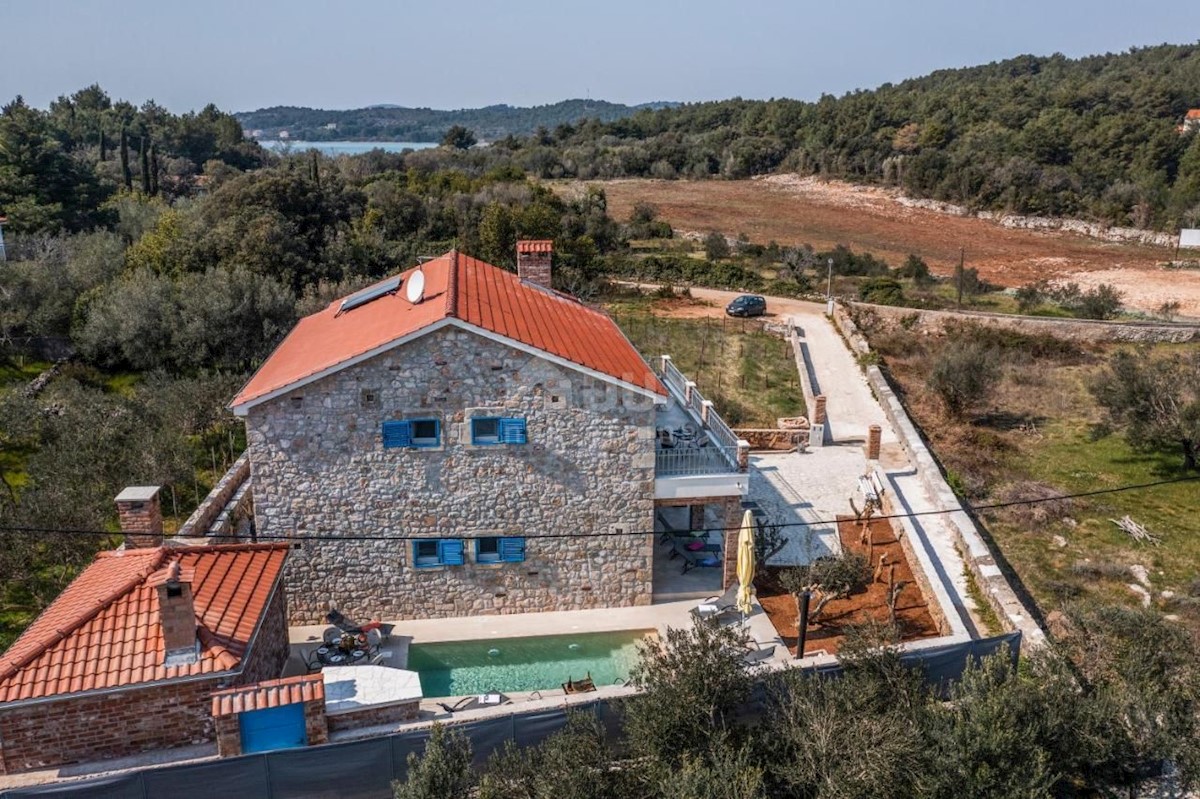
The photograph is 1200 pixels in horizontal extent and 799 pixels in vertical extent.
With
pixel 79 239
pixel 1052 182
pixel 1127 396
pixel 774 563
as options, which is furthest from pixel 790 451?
pixel 1052 182

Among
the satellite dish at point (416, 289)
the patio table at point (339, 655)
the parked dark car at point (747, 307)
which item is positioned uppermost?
the satellite dish at point (416, 289)

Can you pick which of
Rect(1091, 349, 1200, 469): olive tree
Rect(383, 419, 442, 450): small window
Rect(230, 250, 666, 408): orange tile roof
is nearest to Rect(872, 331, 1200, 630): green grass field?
Rect(1091, 349, 1200, 469): olive tree

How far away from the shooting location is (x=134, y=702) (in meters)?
11.2

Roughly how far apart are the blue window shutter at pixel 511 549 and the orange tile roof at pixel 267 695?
522 centimetres

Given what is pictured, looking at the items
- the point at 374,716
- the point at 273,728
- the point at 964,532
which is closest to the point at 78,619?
the point at 273,728

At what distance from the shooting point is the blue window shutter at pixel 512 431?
15500 millimetres

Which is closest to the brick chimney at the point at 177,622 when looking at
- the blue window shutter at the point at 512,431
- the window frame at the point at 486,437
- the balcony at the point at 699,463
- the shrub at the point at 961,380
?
the window frame at the point at 486,437

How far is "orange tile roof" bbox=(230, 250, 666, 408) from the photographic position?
49.4 feet

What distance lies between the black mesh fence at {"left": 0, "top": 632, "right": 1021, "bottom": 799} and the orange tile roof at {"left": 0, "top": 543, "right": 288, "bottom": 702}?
1.25 metres

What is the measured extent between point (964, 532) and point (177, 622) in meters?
15.0

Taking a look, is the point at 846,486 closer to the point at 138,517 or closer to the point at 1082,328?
the point at 138,517

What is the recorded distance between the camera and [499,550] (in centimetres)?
1627

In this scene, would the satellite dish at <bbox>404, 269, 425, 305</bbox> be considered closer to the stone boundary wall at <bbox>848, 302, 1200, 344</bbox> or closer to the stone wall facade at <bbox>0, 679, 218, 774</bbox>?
the stone wall facade at <bbox>0, 679, 218, 774</bbox>

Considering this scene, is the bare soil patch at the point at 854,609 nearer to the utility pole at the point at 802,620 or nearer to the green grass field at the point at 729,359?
the utility pole at the point at 802,620
